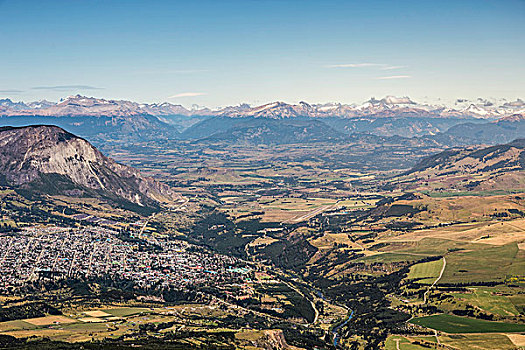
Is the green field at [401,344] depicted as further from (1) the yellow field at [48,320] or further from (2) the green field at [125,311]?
(1) the yellow field at [48,320]

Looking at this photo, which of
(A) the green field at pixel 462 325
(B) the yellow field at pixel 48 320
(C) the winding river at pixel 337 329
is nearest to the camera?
(A) the green field at pixel 462 325

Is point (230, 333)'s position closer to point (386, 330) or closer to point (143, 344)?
point (143, 344)

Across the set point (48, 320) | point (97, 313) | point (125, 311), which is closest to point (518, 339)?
point (125, 311)

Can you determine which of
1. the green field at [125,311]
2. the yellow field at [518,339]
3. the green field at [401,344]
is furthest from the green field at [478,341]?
the green field at [125,311]

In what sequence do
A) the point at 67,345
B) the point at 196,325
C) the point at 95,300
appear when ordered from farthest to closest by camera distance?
1. the point at 95,300
2. the point at 196,325
3. the point at 67,345

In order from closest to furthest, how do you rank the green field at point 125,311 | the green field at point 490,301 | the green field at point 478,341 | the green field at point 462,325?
1. the green field at point 478,341
2. the green field at point 462,325
3. the green field at point 490,301
4. the green field at point 125,311

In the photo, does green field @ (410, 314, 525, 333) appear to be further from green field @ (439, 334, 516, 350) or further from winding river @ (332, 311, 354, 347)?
winding river @ (332, 311, 354, 347)

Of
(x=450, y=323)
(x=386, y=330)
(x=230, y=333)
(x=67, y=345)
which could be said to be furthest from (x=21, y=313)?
(x=450, y=323)

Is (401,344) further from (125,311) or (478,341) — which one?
(125,311)
